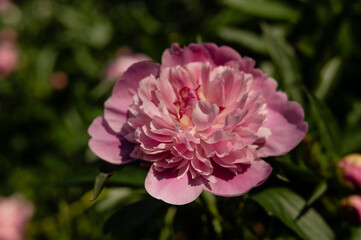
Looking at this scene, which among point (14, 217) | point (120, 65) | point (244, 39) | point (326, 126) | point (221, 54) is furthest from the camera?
point (14, 217)

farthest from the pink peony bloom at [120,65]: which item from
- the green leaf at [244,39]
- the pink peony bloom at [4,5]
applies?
the pink peony bloom at [4,5]

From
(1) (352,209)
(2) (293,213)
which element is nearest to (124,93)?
(2) (293,213)

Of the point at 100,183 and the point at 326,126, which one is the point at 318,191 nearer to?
the point at 326,126

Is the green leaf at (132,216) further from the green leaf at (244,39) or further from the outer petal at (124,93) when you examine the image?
the green leaf at (244,39)

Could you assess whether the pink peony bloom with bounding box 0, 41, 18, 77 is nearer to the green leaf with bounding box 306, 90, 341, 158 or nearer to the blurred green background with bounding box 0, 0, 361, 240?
the blurred green background with bounding box 0, 0, 361, 240

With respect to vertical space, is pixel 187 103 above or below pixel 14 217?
above

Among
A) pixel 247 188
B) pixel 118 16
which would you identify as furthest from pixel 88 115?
pixel 118 16
